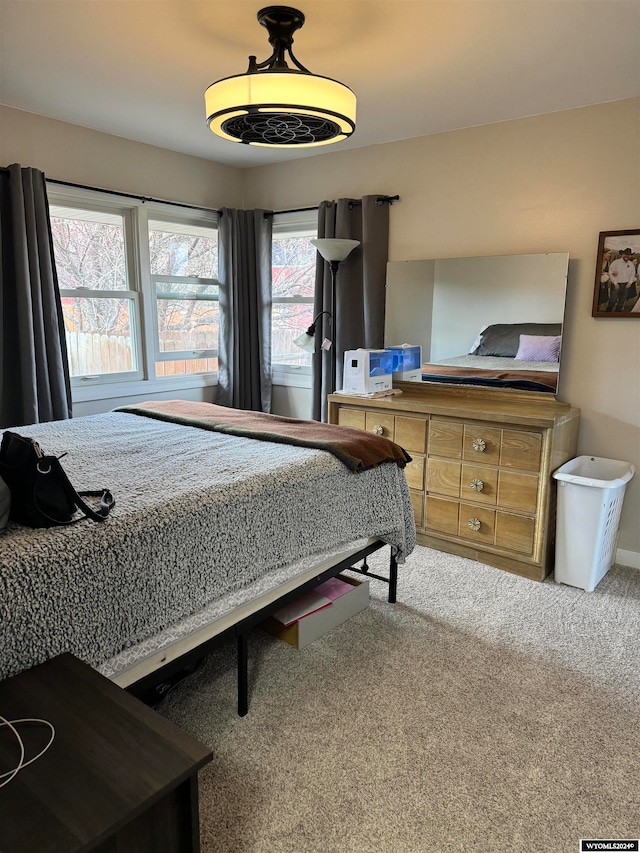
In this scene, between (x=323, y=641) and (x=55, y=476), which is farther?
(x=323, y=641)

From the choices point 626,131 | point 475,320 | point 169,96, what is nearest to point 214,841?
point 475,320

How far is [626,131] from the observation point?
2791mm

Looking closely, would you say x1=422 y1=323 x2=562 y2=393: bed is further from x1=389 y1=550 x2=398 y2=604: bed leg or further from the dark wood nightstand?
the dark wood nightstand

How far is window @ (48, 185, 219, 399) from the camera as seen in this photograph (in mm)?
3529

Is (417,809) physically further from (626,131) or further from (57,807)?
(626,131)

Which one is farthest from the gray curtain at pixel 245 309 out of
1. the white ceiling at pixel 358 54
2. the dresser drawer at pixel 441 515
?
the dresser drawer at pixel 441 515

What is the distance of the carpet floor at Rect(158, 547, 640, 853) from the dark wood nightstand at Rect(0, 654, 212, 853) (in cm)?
53

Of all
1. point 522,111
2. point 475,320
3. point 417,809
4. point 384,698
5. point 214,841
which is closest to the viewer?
point 214,841

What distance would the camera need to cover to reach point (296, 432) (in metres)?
2.39

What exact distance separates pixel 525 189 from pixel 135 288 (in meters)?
2.53

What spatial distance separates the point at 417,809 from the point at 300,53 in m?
2.80

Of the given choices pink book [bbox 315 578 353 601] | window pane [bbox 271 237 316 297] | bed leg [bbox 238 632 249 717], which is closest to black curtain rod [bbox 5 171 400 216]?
window pane [bbox 271 237 316 297]

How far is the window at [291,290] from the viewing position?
4258 millimetres

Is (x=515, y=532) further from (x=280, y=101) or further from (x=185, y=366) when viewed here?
(x=185, y=366)
